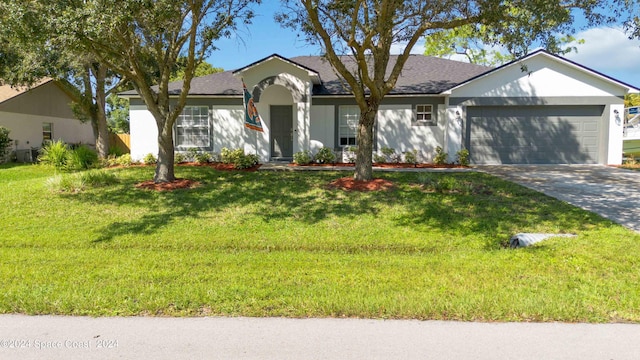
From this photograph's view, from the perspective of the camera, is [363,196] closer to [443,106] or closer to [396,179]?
[396,179]

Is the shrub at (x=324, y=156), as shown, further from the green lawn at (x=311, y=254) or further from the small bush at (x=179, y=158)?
the small bush at (x=179, y=158)

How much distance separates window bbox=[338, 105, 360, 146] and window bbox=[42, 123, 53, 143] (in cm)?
2021

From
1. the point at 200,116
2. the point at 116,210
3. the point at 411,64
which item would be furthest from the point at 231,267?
the point at 411,64

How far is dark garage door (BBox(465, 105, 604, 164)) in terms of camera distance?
51.1 feet

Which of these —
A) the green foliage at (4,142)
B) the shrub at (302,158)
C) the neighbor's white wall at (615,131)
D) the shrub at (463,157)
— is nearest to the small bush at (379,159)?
the shrub at (302,158)

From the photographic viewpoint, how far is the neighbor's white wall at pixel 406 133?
51.9 feet

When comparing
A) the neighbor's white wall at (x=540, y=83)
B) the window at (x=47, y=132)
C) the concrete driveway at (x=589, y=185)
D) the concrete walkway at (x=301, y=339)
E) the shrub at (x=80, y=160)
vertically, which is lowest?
the concrete walkway at (x=301, y=339)

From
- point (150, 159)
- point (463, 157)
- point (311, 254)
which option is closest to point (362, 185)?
point (311, 254)

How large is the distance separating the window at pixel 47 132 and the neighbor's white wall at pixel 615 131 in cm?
3016

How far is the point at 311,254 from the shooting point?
6.25m

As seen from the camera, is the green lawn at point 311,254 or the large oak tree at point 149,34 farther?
the large oak tree at point 149,34

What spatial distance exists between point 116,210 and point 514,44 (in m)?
9.61

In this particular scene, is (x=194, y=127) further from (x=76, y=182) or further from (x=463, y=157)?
(x=463, y=157)

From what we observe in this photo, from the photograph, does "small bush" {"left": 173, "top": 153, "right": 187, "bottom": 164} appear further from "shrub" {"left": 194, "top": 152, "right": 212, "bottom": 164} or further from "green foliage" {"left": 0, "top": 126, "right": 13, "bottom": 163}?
"green foliage" {"left": 0, "top": 126, "right": 13, "bottom": 163}
